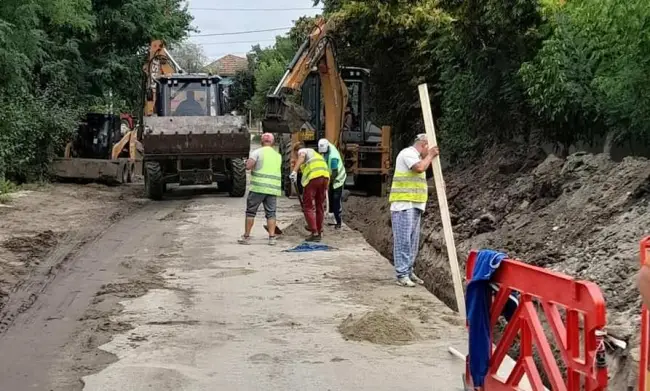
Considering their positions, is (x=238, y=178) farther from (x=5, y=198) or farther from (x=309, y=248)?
(x=309, y=248)

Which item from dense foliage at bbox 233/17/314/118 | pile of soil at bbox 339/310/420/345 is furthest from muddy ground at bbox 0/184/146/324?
dense foliage at bbox 233/17/314/118

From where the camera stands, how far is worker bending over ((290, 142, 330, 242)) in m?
14.0

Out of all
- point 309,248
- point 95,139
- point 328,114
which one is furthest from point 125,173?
point 309,248

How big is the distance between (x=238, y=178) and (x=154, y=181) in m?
2.01

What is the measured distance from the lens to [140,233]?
1547 cm

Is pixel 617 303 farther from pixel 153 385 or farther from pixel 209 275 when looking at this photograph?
pixel 209 275

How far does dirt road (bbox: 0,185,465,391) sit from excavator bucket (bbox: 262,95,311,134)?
708 cm

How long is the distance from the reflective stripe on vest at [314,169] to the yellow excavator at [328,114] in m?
5.93

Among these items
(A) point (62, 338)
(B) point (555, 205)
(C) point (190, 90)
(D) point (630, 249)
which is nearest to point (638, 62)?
(B) point (555, 205)

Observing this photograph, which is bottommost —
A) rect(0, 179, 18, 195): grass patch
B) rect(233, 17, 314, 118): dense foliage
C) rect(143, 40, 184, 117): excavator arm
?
rect(0, 179, 18, 195): grass patch

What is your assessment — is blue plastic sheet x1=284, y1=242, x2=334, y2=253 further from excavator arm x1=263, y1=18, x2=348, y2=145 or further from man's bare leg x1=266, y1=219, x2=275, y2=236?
excavator arm x1=263, y1=18, x2=348, y2=145

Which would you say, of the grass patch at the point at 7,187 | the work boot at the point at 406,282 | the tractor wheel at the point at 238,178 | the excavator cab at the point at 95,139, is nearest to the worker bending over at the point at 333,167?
the work boot at the point at 406,282

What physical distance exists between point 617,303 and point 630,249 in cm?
136

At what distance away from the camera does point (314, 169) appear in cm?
1401
